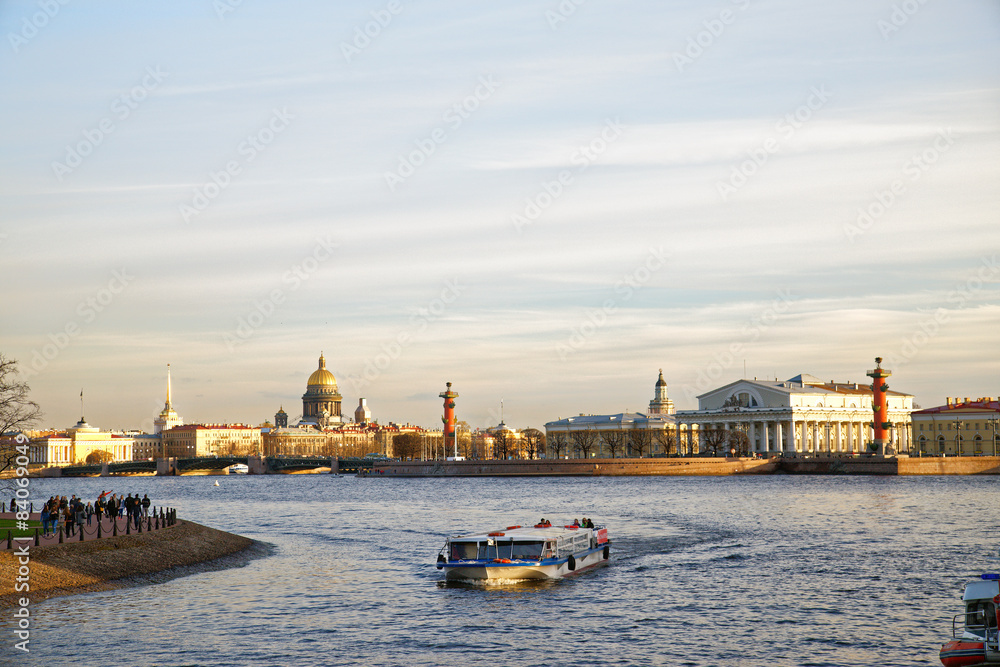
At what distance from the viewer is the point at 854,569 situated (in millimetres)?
37469

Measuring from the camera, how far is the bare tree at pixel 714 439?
15495 cm

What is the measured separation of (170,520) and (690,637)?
20466 mm

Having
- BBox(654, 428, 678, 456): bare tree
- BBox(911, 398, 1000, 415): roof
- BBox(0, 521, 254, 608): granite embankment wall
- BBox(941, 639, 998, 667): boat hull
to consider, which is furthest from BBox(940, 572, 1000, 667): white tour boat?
BBox(654, 428, 678, 456): bare tree

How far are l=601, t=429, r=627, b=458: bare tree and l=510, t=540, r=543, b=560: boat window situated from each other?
135 m

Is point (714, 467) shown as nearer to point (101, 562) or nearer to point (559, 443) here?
point (559, 443)

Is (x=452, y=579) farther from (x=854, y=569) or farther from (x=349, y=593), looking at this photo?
(x=854, y=569)

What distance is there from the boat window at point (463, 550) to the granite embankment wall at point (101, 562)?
8203 millimetres

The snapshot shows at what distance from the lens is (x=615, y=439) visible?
17362 cm

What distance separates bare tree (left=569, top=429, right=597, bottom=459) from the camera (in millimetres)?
173625

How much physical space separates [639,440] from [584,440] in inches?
486

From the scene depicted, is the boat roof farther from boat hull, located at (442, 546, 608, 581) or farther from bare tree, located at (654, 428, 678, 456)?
bare tree, located at (654, 428, 678, 456)

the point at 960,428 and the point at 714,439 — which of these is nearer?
the point at 960,428

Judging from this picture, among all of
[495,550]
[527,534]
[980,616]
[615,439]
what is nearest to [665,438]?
[615,439]

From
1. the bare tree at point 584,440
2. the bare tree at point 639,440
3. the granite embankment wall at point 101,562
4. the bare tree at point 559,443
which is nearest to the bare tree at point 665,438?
the bare tree at point 639,440
